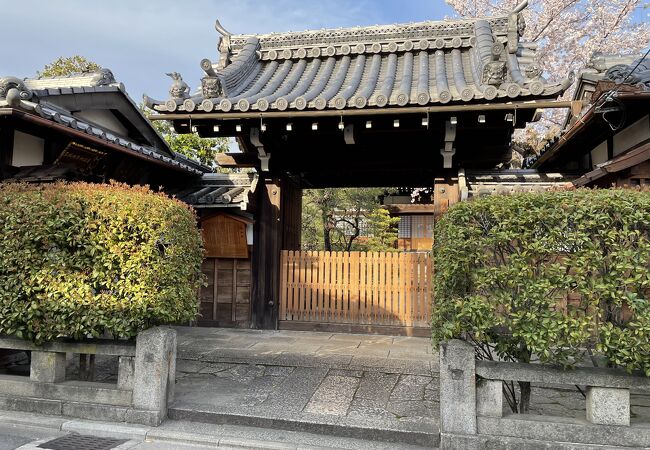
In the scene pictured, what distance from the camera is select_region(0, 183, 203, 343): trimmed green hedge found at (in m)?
4.48

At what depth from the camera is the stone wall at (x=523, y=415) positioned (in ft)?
12.2

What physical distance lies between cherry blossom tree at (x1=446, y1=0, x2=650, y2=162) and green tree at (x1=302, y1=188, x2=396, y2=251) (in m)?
7.16

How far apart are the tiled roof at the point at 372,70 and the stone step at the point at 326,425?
14.6 feet

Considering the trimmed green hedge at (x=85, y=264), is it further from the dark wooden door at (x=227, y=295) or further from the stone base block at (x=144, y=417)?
the dark wooden door at (x=227, y=295)

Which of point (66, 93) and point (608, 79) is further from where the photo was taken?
point (66, 93)

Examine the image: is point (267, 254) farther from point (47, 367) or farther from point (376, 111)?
point (47, 367)

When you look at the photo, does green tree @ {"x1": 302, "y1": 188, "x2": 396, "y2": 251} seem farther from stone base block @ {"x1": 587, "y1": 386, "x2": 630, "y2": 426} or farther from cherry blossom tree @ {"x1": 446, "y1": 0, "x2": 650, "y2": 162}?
stone base block @ {"x1": 587, "y1": 386, "x2": 630, "y2": 426}

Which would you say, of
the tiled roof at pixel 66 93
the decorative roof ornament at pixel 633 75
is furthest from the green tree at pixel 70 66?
the decorative roof ornament at pixel 633 75

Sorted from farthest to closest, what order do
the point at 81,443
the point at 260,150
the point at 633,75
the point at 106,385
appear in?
1. the point at 260,150
2. the point at 633,75
3. the point at 106,385
4. the point at 81,443

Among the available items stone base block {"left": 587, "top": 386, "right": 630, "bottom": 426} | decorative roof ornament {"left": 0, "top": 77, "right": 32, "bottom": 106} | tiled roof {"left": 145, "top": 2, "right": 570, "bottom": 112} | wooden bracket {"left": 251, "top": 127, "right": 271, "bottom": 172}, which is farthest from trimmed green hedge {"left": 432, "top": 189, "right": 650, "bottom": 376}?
decorative roof ornament {"left": 0, "top": 77, "right": 32, "bottom": 106}

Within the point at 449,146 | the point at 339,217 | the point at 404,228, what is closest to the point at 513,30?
the point at 449,146

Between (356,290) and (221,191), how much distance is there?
3562 millimetres

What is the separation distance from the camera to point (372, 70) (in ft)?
28.5

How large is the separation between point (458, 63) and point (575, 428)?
22.6ft
